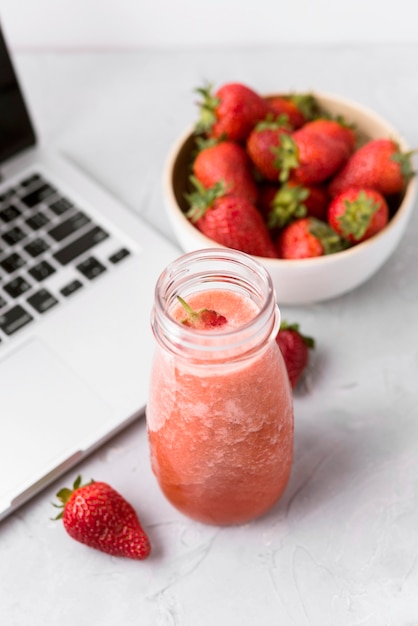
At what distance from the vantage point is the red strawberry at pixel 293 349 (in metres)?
0.83

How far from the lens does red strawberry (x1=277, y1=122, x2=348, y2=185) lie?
0.91 metres

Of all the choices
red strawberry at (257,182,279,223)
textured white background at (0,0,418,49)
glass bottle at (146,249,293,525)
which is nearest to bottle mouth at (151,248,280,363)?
glass bottle at (146,249,293,525)

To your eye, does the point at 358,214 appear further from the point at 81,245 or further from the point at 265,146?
the point at 81,245

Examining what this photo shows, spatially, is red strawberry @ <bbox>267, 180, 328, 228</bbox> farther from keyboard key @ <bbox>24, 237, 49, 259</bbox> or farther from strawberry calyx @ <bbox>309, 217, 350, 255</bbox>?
keyboard key @ <bbox>24, 237, 49, 259</bbox>

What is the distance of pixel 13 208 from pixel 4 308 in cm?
18

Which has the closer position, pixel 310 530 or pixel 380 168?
pixel 310 530

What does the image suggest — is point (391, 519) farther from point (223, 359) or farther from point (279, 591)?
point (223, 359)

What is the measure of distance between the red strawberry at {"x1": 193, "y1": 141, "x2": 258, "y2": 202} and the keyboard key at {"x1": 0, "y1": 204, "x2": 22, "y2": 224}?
0.26 metres

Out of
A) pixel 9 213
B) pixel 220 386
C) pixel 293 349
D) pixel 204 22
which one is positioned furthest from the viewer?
pixel 204 22

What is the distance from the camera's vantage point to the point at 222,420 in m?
0.62

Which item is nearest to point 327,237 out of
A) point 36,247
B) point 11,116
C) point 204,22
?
point 36,247

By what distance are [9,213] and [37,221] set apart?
1.8 inches

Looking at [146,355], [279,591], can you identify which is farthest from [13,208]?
[279,591]

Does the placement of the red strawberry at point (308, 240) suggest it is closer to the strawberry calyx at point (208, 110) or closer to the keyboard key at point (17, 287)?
the strawberry calyx at point (208, 110)
